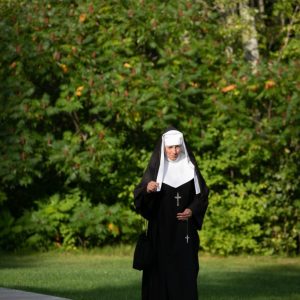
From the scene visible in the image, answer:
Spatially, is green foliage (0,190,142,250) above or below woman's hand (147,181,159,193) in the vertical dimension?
below

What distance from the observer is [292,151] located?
746 inches

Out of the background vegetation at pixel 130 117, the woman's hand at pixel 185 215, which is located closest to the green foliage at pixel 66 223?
the background vegetation at pixel 130 117

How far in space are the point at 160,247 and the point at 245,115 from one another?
8457mm

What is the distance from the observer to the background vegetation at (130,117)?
18.0 m

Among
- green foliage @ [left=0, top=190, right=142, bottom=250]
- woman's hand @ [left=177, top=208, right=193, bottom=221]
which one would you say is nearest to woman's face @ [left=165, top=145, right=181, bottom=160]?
woman's hand @ [left=177, top=208, right=193, bottom=221]

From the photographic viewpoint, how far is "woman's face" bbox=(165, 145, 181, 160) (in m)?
9.72

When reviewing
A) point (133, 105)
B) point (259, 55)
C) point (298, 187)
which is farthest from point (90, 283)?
point (259, 55)

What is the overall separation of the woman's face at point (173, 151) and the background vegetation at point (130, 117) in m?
8.04

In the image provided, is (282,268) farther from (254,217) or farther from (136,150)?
(136,150)

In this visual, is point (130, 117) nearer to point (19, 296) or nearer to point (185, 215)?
point (19, 296)

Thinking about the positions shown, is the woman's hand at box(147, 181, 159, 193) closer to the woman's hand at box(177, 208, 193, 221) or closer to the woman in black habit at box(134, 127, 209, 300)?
the woman in black habit at box(134, 127, 209, 300)

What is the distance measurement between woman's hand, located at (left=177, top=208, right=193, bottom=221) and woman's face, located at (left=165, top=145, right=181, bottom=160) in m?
0.48

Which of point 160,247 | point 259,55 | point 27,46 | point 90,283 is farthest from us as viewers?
point 259,55

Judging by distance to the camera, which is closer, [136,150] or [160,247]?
[160,247]
